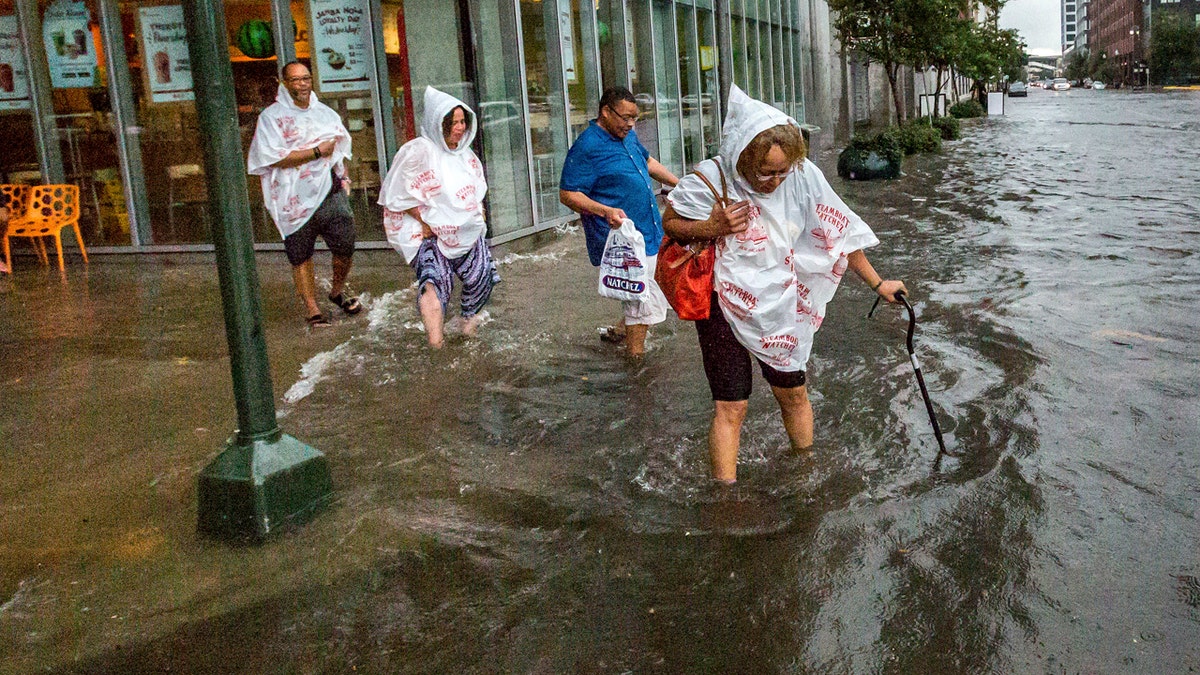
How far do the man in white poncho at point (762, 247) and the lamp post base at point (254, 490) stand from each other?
172cm

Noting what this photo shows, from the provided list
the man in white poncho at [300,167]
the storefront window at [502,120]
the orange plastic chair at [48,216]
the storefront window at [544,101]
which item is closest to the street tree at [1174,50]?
the storefront window at [544,101]

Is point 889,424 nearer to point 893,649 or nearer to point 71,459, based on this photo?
point 893,649

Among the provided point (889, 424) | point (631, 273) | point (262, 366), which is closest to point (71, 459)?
point (262, 366)

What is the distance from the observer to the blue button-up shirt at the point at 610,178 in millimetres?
7023

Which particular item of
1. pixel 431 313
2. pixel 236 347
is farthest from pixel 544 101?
pixel 236 347

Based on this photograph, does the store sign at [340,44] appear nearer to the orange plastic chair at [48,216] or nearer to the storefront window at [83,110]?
the storefront window at [83,110]

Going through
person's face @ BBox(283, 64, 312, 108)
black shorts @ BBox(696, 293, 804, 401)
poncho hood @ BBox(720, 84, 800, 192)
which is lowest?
black shorts @ BBox(696, 293, 804, 401)

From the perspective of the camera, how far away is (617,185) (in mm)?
7070

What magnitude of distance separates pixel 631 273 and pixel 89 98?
26.2 feet

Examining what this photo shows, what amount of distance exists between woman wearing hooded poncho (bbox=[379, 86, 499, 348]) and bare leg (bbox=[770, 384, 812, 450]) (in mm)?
2914

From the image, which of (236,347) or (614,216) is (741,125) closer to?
(236,347)

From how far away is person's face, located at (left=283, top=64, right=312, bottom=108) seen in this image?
25.9 feet

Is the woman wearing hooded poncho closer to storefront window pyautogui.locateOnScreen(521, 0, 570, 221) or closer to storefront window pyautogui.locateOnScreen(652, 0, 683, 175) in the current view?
storefront window pyautogui.locateOnScreen(521, 0, 570, 221)

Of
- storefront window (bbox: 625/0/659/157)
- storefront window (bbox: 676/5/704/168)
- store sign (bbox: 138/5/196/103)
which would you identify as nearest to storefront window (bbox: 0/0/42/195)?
store sign (bbox: 138/5/196/103)
